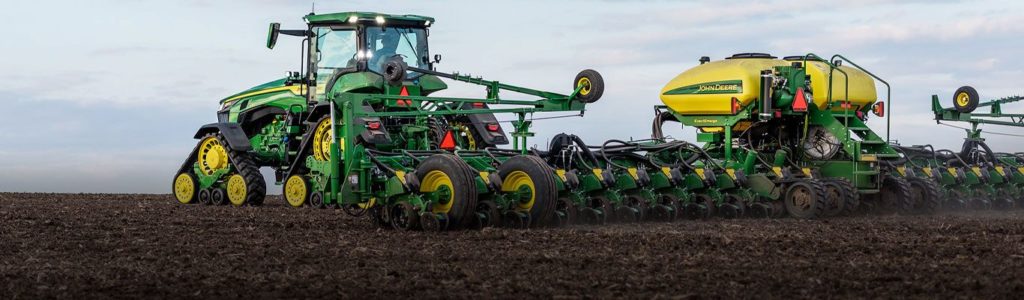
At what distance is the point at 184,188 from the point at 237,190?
1.40 metres

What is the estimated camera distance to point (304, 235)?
504 inches

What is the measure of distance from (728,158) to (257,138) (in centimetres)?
715

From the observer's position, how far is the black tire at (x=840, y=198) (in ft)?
51.7

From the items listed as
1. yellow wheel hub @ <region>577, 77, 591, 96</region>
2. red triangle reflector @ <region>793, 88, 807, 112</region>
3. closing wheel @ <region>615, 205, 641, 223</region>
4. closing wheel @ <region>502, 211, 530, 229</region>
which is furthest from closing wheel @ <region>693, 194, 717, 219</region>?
closing wheel @ <region>502, 211, 530, 229</region>

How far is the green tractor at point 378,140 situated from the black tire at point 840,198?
3051 millimetres

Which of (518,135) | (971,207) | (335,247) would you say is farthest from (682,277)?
(971,207)

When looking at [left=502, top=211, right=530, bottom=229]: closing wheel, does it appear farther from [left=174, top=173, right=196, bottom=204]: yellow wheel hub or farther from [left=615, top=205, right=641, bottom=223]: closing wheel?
[left=174, top=173, right=196, bottom=204]: yellow wheel hub

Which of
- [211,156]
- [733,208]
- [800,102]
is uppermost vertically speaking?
[800,102]

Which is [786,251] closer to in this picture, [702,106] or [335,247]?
[335,247]

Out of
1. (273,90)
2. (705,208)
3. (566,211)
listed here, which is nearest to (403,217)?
(566,211)

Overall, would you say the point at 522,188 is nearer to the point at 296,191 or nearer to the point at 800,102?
the point at 800,102

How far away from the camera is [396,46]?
61.0 ft

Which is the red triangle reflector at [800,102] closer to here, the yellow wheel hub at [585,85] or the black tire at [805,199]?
the black tire at [805,199]

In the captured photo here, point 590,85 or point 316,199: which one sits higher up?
point 590,85
